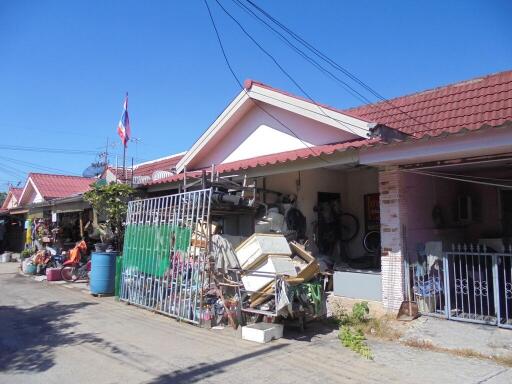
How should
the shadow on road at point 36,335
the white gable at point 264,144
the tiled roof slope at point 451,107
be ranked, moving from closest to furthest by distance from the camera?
the shadow on road at point 36,335 < the tiled roof slope at point 451,107 < the white gable at point 264,144

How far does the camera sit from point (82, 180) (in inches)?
1065

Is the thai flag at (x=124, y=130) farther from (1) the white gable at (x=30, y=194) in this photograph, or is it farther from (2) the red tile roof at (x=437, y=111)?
(1) the white gable at (x=30, y=194)

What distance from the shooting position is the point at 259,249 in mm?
8047

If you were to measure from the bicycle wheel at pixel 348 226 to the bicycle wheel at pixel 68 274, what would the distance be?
8835 mm

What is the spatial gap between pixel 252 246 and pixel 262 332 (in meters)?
1.72

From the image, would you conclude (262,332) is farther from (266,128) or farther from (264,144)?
(266,128)

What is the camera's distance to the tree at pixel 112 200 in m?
12.6

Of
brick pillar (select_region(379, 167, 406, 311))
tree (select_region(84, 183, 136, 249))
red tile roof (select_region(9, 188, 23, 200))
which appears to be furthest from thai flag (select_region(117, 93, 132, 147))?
red tile roof (select_region(9, 188, 23, 200))

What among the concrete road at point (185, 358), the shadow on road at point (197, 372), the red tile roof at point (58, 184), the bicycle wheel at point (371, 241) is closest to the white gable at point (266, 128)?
the bicycle wheel at point (371, 241)

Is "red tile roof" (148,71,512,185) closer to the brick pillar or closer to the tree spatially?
the brick pillar

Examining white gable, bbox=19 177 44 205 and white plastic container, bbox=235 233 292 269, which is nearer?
white plastic container, bbox=235 233 292 269

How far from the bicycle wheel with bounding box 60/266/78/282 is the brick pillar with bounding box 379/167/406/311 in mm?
10517

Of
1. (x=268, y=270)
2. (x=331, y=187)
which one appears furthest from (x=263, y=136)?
(x=268, y=270)

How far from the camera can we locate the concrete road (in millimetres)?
5461
